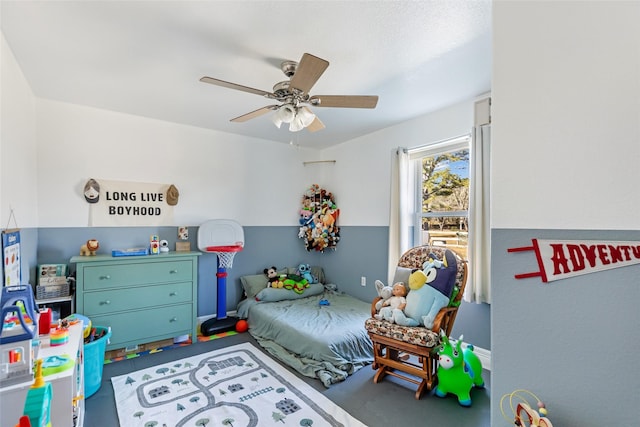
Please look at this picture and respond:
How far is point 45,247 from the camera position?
289cm

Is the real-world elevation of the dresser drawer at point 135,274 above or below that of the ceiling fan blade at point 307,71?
below

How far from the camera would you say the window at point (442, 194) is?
10.1ft

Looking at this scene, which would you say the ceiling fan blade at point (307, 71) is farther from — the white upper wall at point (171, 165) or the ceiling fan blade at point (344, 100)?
the white upper wall at point (171, 165)

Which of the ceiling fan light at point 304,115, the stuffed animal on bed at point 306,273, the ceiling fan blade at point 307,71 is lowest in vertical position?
the stuffed animal on bed at point 306,273

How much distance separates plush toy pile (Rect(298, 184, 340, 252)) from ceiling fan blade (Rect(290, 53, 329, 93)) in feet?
8.21

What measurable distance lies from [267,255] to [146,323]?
1719 mm

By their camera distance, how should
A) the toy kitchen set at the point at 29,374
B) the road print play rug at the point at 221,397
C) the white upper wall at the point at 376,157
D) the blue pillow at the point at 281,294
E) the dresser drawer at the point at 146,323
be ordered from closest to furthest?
→ the toy kitchen set at the point at 29,374 < the road print play rug at the point at 221,397 < the dresser drawer at the point at 146,323 < the white upper wall at the point at 376,157 < the blue pillow at the point at 281,294

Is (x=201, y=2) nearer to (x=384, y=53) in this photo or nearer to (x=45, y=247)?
(x=384, y=53)

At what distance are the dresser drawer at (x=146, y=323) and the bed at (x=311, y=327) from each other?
74 cm

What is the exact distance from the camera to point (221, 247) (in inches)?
140

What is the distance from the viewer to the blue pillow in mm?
3735

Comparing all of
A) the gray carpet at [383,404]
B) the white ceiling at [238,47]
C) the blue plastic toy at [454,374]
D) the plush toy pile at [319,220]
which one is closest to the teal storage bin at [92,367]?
the gray carpet at [383,404]

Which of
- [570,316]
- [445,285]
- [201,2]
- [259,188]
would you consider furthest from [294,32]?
[259,188]

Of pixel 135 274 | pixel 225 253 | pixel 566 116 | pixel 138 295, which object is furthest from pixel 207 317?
pixel 566 116
